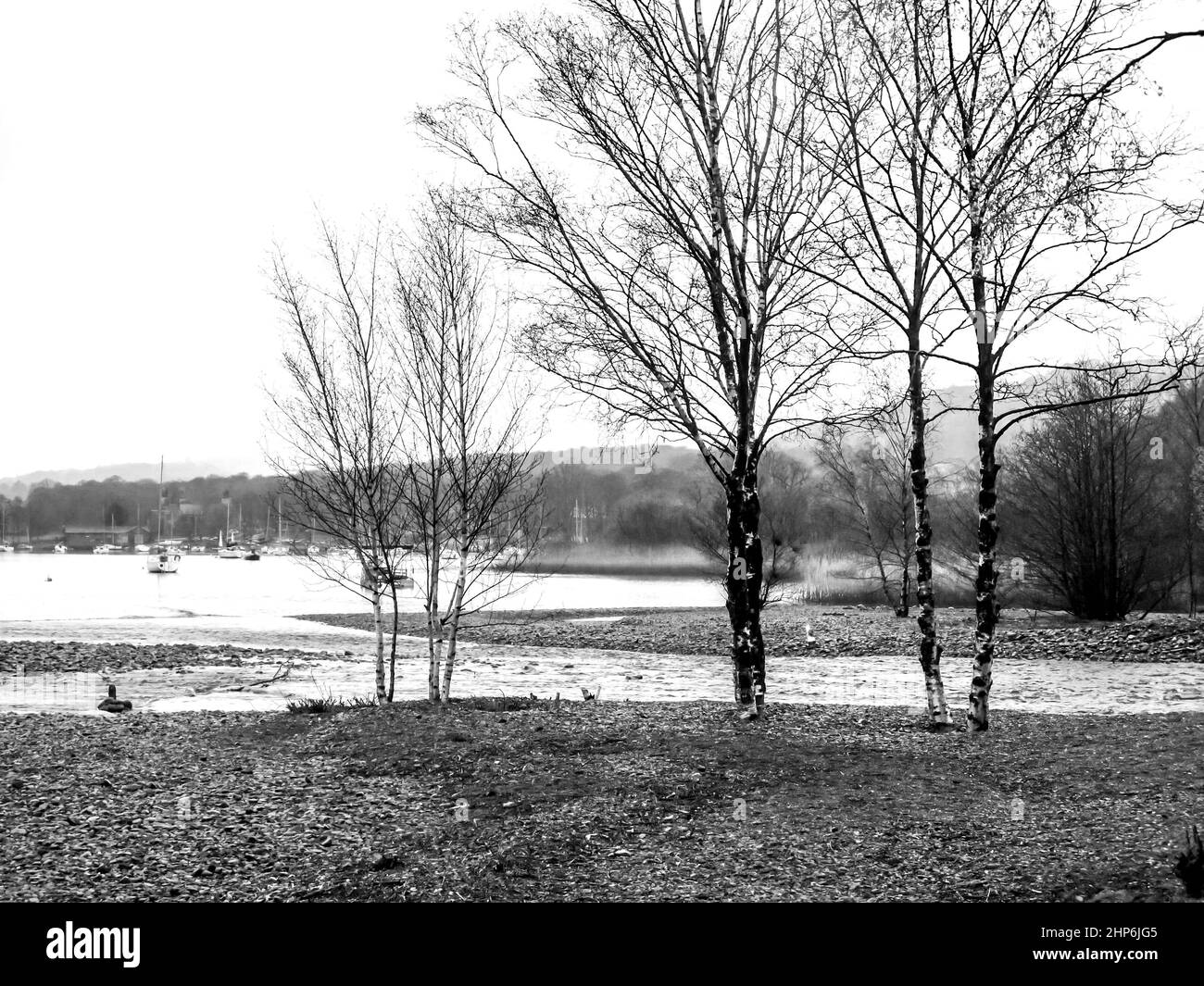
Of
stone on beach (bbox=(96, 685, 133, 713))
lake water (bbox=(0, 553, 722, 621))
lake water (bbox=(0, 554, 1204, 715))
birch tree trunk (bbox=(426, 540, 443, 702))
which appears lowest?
lake water (bbox=(0, 553, 722, 621))

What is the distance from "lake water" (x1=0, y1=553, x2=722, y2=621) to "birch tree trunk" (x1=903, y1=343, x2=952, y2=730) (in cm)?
2559

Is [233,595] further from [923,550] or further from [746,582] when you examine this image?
[923,550]

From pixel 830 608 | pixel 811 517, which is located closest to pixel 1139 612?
pixel 830 608

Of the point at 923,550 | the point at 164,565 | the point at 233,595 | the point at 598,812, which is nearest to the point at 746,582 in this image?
the point at 923,550

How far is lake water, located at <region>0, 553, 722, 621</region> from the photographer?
53.8m

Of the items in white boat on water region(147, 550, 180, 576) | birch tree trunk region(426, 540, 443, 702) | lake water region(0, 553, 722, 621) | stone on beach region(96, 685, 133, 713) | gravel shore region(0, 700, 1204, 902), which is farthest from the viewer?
white boat on water region(147, 550, 180, 576)

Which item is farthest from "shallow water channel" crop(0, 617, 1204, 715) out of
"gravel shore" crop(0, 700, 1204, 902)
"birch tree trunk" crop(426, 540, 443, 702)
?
"gravel shore" crop(0, 700, 1204, 902)

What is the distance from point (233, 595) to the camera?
69625 millimetres

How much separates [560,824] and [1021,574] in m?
37.1

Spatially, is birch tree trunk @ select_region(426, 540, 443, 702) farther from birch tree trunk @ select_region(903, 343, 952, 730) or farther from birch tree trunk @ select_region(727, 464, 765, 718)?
birch tree trunk @ select_region(903, 343, 952, 730)

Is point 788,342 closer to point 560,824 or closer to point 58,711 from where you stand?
point 560,824

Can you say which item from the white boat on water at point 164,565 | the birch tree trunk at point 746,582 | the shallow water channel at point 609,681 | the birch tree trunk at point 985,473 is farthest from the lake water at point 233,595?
the birch tree trunk at point 985,473

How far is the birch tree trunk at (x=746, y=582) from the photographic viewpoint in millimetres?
13336

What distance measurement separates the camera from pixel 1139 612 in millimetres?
Answer: 43719
